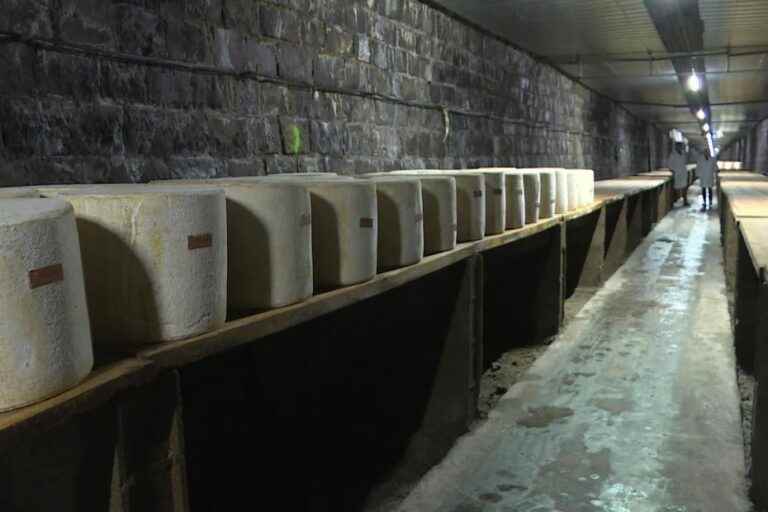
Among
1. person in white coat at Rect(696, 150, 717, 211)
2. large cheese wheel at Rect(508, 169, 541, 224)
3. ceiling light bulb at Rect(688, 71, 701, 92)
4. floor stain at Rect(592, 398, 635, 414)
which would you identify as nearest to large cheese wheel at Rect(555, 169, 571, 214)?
large cheese wheel at Rect(508, 169, 541, 224)

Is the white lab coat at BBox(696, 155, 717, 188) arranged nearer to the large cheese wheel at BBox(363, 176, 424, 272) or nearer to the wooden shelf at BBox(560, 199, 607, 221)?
the wooden shelf at BBox(560, 199, 607, 221)

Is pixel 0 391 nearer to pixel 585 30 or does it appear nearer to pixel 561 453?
pixel 561 453

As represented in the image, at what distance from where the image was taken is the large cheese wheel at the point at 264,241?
184 cm

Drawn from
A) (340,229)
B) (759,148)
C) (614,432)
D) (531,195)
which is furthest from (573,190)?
(759,148)

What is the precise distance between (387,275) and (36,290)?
4.62 ft

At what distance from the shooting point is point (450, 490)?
2744 millimetres

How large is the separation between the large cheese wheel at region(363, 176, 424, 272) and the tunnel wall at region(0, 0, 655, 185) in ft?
3.88

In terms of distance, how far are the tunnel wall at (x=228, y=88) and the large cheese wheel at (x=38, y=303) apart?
147 cm

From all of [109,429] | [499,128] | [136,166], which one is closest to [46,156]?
[136,166]

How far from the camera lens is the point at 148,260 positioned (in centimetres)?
152

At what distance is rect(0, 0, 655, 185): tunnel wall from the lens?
264 centimetres

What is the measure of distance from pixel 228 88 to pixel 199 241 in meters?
2.17

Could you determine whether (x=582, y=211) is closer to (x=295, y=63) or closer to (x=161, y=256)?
(x=295, y=63)

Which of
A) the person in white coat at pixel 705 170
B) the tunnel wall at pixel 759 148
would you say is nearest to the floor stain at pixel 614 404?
the person in white coat at pixel 705 170
